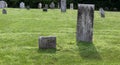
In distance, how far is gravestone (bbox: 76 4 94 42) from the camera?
1517cm

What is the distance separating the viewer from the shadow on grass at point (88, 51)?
1297cm

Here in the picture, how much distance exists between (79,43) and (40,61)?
10.3 ft

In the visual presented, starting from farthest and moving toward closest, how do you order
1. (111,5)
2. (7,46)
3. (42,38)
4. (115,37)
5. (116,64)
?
(111,5), (115,37), (7,46), (42,38), (116,64)

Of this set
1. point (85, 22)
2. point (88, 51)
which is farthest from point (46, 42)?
point (85, 22)

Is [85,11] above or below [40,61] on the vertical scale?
above

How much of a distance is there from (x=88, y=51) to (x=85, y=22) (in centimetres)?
213

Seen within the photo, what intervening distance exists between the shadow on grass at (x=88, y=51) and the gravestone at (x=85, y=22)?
558 millimetres

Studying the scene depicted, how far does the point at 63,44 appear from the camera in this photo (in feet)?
48.4

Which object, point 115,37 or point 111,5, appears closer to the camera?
point 115,37

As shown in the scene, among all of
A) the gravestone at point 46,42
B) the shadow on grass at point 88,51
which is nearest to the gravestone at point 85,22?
the shadow on grass at point 88,51

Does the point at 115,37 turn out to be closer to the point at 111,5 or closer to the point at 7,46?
the point at 7,46

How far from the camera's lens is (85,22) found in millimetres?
15281

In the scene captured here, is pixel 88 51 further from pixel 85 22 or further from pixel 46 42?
pixel 85 22

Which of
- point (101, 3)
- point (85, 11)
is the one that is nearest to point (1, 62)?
point (85, 11)
